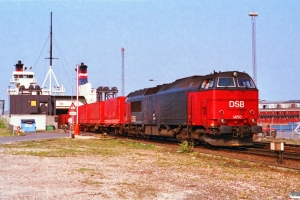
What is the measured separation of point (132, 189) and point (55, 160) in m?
8.06

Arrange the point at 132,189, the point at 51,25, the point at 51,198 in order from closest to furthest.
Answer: the point at 51,198 < the point at 132,189 < the point at 51,25

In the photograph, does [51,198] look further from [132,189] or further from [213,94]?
[213,94]

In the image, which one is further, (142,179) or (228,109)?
(228,109)

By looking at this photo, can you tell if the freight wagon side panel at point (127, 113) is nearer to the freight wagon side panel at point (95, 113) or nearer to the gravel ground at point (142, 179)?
the freight wagon side panel at point (95, 113)

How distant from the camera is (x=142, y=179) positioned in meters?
12.7

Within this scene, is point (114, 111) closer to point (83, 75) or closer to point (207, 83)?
point (207, 83)

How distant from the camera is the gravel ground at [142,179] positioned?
1029 centimetres

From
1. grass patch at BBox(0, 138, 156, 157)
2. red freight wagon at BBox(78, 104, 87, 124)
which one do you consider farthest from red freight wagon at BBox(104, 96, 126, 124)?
red freight wagon at BBox(78, 104, 87, 124)

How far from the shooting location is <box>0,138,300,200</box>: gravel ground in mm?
10289

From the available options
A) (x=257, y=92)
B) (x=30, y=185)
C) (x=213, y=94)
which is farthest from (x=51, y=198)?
(x=257, y=92)

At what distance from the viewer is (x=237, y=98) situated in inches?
859

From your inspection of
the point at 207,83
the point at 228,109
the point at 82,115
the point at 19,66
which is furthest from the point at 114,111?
the point at 19,66

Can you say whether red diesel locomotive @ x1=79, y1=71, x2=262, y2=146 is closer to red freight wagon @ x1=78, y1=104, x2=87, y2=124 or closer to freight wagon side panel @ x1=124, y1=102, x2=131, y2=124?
freight wagon side panel @ x1=124, y1=102, x2=131, y2=124

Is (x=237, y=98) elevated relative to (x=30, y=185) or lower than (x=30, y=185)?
elevated
